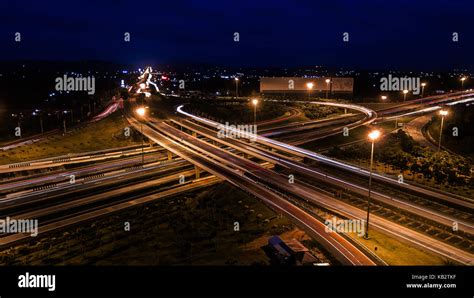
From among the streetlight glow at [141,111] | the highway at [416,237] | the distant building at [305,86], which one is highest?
the distant building at [305,86]

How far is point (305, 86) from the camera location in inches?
4444

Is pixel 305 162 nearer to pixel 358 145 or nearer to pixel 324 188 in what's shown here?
pixel 324 188

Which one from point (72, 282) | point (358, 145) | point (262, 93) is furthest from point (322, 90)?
point (72, 282)

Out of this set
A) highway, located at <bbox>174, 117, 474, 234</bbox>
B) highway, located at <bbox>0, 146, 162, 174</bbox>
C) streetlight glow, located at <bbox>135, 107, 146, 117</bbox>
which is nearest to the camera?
highway, located at <bbox>174, 117, 474, 234</bbox>

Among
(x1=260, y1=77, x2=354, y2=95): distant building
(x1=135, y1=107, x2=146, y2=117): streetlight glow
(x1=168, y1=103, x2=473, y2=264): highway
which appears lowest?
(x1=168, y1=103, x2=473, y2=264): highway

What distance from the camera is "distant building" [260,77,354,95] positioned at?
367 feet

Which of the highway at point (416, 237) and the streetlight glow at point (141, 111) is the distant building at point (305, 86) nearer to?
the streetlight glow at point (141, 111)

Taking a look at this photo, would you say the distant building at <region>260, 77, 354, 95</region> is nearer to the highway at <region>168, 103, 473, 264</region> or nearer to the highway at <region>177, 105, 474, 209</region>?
the highway at <region>177, 105, 474, 209</region>

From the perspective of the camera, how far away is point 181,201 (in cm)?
3566

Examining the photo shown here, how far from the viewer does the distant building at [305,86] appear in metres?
112

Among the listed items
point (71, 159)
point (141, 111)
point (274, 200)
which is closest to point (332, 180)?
point (274, 200)

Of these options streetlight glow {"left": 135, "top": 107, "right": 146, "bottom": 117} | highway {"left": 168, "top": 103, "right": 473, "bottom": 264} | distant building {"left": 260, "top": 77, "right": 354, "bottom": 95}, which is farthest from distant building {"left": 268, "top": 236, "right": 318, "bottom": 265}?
distant building {"left": 260, "top": 77, "right": 354, "bottom": 95}

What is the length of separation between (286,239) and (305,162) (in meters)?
20.1

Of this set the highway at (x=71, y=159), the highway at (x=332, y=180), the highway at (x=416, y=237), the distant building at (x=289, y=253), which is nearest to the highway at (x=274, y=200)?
the distant building at (x=289, y=253)
